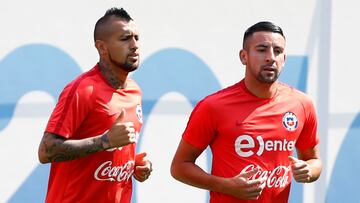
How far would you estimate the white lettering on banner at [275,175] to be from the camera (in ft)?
12.6

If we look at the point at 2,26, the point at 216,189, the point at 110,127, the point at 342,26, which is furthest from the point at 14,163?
the point at 342,26

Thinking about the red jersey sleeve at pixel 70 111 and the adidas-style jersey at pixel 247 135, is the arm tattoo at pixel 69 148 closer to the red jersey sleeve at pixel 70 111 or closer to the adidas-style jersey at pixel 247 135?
the red jersey sleeve at pixel 70 111

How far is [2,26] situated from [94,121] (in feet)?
3.47

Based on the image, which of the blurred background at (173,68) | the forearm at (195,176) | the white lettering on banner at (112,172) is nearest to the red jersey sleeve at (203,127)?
the forearm at (195,176)

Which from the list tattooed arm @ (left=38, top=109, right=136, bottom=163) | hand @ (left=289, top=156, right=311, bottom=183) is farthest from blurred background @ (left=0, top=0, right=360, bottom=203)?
hand @ (left=289, top=156, right=311, bottom=183)

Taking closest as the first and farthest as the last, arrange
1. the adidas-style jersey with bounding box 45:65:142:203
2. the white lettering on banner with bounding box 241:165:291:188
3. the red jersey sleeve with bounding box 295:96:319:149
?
the adidas-style jersey with bounding box 45:65:142:203 → the white lettering on banner with bounding box 241:165:291:188 → the red jersey sleeve with bounding box 295:96:319:149

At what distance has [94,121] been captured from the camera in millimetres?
3826

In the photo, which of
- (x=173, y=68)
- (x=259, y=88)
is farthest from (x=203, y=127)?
(x=173, y=68)

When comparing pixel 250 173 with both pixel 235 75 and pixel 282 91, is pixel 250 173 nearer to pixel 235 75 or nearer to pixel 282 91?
pixel 282 91

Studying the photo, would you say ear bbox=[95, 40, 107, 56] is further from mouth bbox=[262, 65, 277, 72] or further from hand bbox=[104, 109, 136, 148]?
mouth bbox=[262, 65, 277, 72]

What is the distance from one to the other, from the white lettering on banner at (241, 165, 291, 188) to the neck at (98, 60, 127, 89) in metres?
0.73

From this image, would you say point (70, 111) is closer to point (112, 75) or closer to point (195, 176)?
point (112, 75)

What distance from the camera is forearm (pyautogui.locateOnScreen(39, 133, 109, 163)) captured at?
3.68 meters

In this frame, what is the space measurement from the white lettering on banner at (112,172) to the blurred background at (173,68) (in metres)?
0.93
